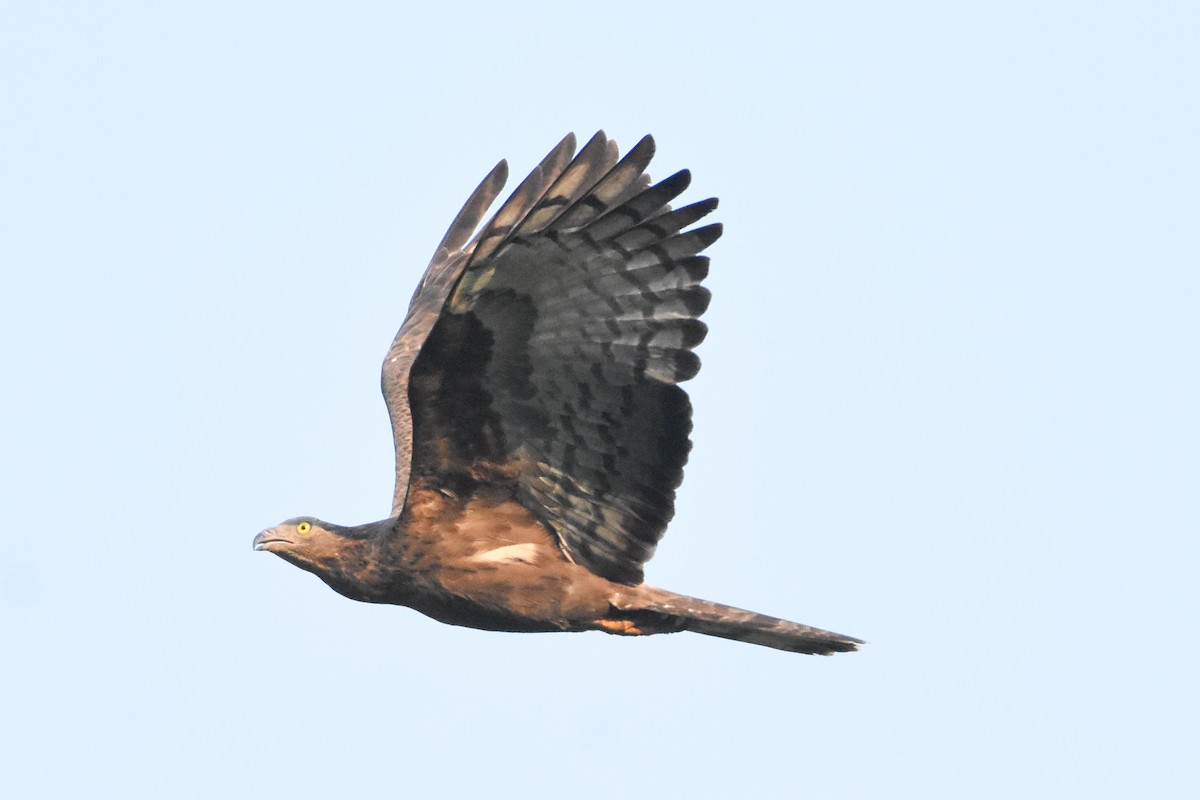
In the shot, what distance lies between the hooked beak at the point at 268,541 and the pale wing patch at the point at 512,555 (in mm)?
1173

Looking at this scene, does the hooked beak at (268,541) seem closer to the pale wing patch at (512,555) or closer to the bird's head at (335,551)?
the bird's head at (335,551)

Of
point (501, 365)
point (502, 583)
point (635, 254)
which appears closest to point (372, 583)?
point (502, 583)

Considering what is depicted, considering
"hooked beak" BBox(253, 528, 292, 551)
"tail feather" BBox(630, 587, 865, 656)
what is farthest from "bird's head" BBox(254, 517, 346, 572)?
"tail feather" BBox(630, 587, 865, 656)

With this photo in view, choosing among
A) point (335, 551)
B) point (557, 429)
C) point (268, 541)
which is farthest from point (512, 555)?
point (268, 541)

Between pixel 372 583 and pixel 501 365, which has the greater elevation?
pixel 501 365

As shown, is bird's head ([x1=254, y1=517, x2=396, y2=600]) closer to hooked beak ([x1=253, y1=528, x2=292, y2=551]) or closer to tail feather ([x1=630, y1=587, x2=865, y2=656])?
hooked beak ([x1=253, y1=528, x2=292, y2=551])

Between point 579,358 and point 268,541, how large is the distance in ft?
7.36

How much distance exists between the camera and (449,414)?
10.2 metres

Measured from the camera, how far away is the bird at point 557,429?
32.3 feet

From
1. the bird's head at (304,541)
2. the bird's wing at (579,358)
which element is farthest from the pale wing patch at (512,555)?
the bird's head at (304,541)

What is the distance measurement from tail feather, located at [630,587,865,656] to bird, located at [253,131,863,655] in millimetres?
12

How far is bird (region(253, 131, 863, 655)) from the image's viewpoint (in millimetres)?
9836

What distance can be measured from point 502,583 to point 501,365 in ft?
4.51

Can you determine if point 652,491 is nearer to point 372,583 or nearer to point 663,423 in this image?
point 663,423
